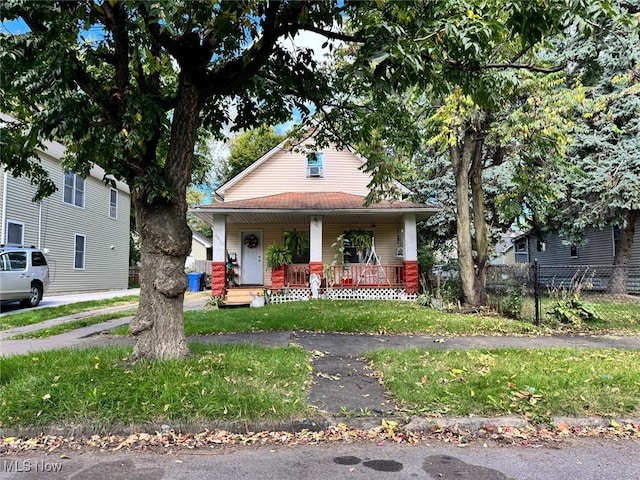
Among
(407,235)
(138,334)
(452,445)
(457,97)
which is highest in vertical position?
(457,97)

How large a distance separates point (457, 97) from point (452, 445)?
6938mm

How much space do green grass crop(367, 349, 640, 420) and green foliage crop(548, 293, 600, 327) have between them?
287cm

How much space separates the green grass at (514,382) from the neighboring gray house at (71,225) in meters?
12.3

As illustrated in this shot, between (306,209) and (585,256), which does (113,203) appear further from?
(585,256)

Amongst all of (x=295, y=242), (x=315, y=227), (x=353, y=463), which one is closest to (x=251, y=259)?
(x=295, y=242)

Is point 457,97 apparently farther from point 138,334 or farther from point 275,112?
point 138,334

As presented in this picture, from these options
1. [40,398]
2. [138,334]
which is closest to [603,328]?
[138,334]

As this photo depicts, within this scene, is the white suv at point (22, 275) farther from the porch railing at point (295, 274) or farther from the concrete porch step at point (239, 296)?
the porch railing at point (295, 274)

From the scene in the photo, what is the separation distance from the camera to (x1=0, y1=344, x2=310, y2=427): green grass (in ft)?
12.2

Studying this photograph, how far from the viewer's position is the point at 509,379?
183 inches

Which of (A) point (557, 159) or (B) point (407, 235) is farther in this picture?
(B) point (407, 235)

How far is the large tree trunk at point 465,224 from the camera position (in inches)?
457

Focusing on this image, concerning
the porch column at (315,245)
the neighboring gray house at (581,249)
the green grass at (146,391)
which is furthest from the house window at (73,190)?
the neighboring gray house at (581,249)

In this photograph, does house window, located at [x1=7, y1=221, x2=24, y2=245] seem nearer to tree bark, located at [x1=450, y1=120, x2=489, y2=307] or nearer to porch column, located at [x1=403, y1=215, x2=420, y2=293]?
porch column, located at [x1=403, y1=215, x2=420, y2=293]
